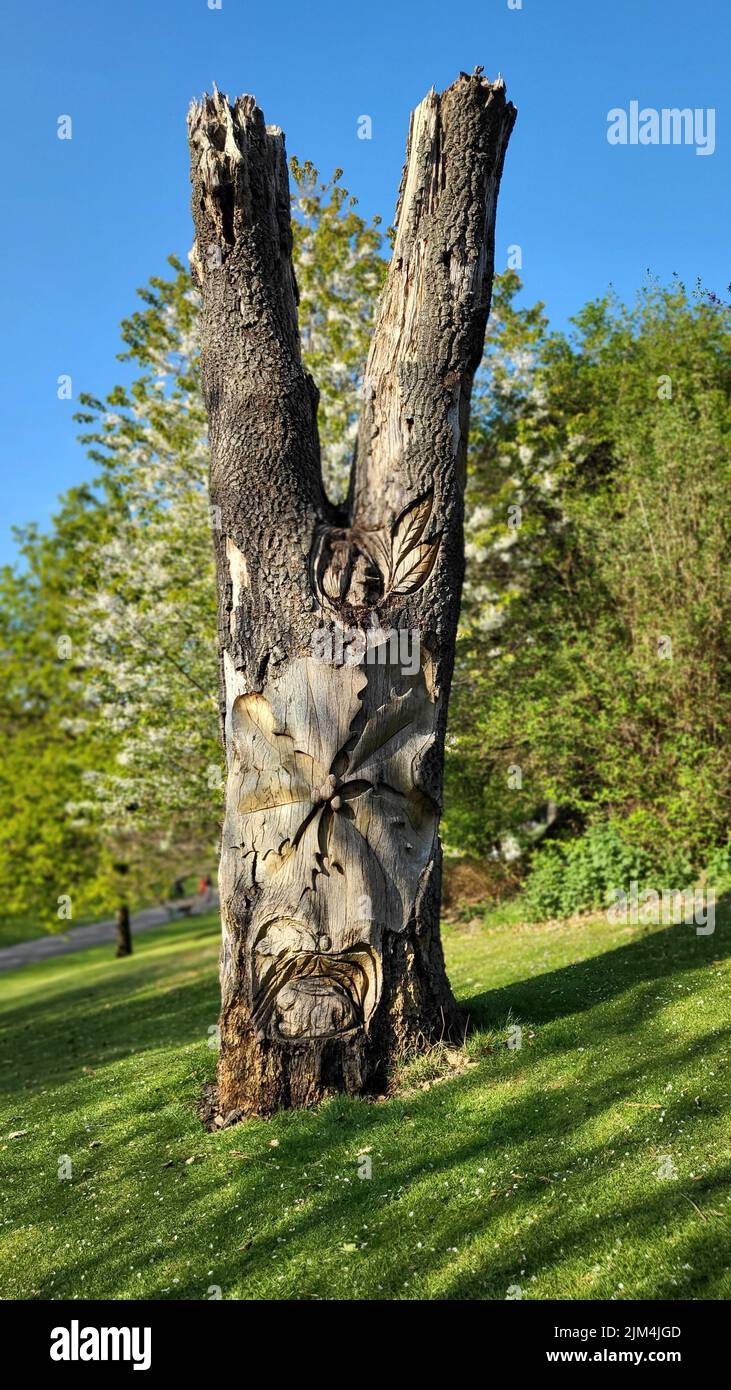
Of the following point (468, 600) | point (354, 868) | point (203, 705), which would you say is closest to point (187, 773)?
point (203, 705)

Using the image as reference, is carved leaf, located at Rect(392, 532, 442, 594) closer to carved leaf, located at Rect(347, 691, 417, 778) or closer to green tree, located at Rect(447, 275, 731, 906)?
carved leaf, located at Rect(347, 691, 417, 778)

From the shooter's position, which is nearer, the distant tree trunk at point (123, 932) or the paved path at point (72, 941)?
the distant tree trunk at point (123, 932)

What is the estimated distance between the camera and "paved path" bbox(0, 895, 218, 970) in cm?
2936

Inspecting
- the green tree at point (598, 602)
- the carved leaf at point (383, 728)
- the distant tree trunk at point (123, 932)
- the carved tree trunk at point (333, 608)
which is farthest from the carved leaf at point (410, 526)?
the distant tree trunk at point (123, 932)

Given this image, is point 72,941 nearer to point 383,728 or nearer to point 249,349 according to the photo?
point 383,728

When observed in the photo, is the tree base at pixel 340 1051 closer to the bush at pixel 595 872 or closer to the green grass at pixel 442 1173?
the green grass at pixel 442 1173

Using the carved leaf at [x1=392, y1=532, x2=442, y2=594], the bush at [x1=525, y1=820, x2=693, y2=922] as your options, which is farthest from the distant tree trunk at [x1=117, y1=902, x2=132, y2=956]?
the carved leaf at [x1=392, y1=532, x2=442, y2=594]

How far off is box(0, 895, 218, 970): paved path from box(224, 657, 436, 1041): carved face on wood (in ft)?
72.1

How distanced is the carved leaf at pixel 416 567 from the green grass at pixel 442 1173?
3098 mm

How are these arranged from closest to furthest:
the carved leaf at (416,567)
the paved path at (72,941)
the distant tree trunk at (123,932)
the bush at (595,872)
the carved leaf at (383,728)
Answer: the carved leaf at (383,728)
the carved leaf at (416,567)
the bush at (595,872)
the distant tree trunk at (123,932)
the paved path at (72,941)

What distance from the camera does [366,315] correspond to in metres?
14.1

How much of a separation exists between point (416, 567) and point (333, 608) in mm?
648

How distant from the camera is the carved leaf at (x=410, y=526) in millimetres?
6555
